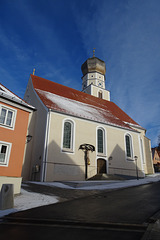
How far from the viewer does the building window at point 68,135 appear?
15831 mm

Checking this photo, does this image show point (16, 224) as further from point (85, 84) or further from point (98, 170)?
point (85, 84)

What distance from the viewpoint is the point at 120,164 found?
61.3ft

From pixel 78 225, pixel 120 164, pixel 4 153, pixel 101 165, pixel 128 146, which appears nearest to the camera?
pixel 78 225

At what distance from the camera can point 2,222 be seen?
14.4 ft

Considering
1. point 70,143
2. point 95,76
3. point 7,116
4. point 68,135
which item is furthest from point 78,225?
point 95,76

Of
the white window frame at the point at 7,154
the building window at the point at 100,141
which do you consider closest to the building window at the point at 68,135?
the building window at the point at 100,141

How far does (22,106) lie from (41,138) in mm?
5585

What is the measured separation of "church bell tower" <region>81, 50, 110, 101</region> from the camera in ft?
113

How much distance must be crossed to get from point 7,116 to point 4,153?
2.03 meters

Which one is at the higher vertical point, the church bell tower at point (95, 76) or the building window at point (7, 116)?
the church bell tower at point (95, 76)

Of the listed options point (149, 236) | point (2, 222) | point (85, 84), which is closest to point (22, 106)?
point (2, 222)

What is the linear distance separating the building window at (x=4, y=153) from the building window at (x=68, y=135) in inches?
277

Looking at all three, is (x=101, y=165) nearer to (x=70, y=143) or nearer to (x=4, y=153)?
(x=70, y=143)

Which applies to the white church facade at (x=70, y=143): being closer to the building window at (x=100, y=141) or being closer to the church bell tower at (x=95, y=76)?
the building window at (x=100, y=141)
